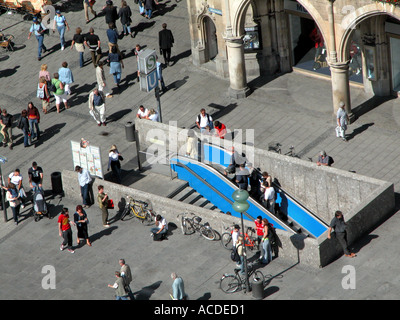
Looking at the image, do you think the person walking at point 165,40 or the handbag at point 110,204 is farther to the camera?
the person walking at point 165,40

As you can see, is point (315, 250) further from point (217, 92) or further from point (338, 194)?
point (217, 92)

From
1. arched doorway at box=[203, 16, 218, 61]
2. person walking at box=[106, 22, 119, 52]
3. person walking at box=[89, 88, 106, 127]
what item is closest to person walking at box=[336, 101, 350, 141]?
arched doorway at box=[203, 16, 218, 61]

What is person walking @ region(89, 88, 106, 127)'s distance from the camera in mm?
38688

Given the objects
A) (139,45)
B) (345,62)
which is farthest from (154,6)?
(345,62)

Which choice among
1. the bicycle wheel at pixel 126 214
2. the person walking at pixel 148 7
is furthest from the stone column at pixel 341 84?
the person walking at pixel 148 7

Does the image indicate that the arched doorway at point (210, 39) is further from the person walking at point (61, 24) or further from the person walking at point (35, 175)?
the person walking at point (35, 175)

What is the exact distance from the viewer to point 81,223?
32.4 metres

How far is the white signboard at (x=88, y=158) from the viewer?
114 ft

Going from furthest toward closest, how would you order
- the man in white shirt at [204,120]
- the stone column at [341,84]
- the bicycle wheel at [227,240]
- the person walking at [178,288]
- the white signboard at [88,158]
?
1. the man in white shirt at [204,120]
2. the stone column at [341,84]
3. the white signboard at [88,158]
4. the bicycle wheel at [227,240]
5. the person walking at [178,288]

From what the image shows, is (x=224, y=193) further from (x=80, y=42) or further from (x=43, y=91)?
(x=80, y=42)

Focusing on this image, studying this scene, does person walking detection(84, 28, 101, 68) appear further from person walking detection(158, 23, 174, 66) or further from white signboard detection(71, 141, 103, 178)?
white signboard detection(71, 141, 103, 178)

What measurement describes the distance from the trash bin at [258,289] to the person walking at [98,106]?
12243 millimetres

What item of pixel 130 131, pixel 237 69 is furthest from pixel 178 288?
pixel 237 69

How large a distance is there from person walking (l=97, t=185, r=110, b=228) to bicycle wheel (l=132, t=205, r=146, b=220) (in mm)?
887
